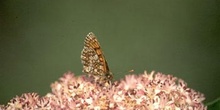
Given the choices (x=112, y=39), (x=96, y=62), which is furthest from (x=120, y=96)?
(x=112, y=39)

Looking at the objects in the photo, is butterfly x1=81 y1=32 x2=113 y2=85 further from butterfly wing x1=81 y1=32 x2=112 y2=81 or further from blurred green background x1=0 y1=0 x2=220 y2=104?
blurred green background x1=0 y1=0 x2=220 y2=104

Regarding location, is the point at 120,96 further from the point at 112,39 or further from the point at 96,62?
the point at 112,39

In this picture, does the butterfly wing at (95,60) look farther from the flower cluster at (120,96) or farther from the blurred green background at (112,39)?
the blurred green background at (112,39)

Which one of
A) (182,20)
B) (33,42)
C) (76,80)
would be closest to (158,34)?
(182,20)

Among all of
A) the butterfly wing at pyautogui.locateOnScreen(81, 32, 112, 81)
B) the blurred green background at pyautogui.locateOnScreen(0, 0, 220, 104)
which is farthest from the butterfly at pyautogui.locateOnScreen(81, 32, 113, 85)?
the blurred green background at pyautogui.locateOnScreen(0, 0, 220, 104)

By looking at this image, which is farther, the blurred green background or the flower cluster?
the blurred green background

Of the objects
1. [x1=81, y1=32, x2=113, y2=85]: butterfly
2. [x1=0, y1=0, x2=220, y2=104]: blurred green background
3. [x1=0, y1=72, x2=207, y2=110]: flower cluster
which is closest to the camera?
[x1=0, y1=72, x2=207, y2=110]: flower cluster

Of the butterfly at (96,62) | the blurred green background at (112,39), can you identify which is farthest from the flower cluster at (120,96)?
the blurred green background at (112,39)

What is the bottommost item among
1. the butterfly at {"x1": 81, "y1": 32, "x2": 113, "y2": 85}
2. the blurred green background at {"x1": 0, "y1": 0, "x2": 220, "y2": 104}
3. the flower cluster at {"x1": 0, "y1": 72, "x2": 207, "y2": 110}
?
the flower cluster at {"x1": 0, "y1": 72, "x2": 207, "y2": 110}
